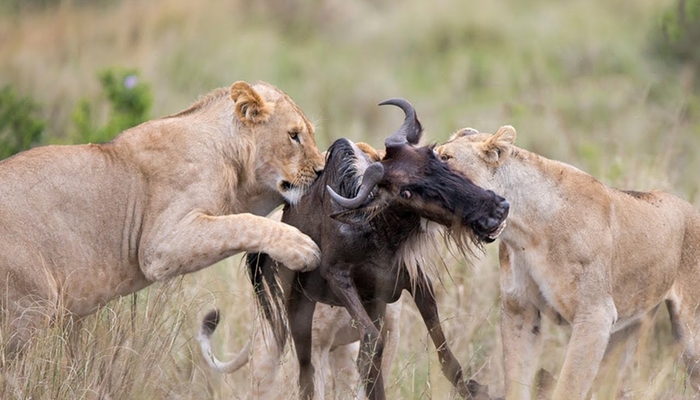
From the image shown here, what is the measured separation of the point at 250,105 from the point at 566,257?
1.66m

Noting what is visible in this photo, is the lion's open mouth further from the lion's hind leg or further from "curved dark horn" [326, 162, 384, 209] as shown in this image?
the lion's hind leg

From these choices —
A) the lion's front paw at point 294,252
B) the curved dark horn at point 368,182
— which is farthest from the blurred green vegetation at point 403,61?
the curved dark horn at point 368,182

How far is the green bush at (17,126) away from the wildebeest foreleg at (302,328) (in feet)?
16.2

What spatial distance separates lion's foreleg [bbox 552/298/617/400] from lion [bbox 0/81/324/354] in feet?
4.25

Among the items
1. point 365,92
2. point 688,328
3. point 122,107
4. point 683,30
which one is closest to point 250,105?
point 688,328

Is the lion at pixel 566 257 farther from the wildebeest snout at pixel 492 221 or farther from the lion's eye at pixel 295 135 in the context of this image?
the lion's eye at pixel 295 135

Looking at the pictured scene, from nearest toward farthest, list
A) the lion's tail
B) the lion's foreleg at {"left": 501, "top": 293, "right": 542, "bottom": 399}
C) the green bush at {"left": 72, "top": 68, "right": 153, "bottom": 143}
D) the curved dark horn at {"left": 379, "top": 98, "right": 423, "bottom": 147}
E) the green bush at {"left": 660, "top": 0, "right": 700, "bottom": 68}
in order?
the curved dark horn at {"left": 379, "top": 98, "right": 423, "bottom": 147} → the lion's foreleg at {"left": 501, "top": 293, "right": 542, "bottom": 399} → the lion's tail → the green bush at {"left": 72, "top": 68, "right": 153, "bottom": 143} → the green bush at {"left": 660, "top": 0, "right": 700, "bottom": 68}

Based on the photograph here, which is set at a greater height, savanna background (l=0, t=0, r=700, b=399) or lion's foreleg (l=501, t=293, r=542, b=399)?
lion's foreleg (l=501, t=293, r=542, b=399)

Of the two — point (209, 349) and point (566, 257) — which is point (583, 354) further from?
point (209, 349)

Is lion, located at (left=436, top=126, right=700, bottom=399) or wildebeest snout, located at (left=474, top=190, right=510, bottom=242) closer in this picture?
wildebeest snout, located at (left=474, top=190, right=510, bottom=242)

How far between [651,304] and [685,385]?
483mm

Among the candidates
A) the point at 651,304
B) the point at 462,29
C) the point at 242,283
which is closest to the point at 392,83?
the point at 462,29

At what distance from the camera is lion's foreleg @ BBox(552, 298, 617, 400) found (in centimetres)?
580

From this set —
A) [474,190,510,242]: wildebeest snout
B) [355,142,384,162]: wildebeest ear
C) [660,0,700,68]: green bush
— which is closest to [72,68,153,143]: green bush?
[355,142,384,162]: wildebeest ear
